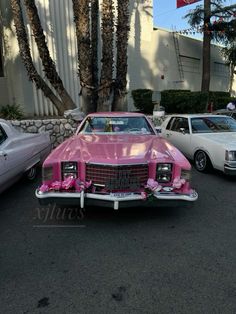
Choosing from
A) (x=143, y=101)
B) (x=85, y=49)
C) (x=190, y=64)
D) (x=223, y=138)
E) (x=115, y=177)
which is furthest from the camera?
(x=190, y=64)

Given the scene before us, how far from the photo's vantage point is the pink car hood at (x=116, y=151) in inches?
160

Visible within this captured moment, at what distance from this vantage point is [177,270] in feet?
10.1

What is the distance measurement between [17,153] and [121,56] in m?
→ 6.70

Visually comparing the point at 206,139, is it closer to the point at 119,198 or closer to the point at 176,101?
the point at 119,198

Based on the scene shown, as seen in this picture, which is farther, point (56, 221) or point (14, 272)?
point (56, 221)

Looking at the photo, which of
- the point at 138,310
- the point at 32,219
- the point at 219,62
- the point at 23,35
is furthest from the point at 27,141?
the point at 219,62

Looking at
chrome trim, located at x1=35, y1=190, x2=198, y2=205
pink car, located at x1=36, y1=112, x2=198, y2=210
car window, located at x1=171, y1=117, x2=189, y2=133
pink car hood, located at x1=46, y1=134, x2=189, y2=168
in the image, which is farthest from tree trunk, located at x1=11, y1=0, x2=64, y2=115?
chrome trim, located at x1=35, y1=190, x2=198, y2=205

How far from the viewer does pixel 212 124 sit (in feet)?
24.8

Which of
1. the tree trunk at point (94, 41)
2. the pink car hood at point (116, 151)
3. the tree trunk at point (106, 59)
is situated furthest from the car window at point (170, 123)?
the pink car hood at point (116, 151)

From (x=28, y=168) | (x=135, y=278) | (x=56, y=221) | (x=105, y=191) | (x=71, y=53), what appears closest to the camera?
(x=135, y=278)

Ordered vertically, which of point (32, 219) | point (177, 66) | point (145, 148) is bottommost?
point (32, 219)

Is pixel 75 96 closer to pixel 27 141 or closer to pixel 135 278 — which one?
pixel 27 141

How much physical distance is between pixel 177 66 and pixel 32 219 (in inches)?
702

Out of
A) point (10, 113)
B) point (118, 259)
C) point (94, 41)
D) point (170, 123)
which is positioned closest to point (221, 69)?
point (94, 41)
